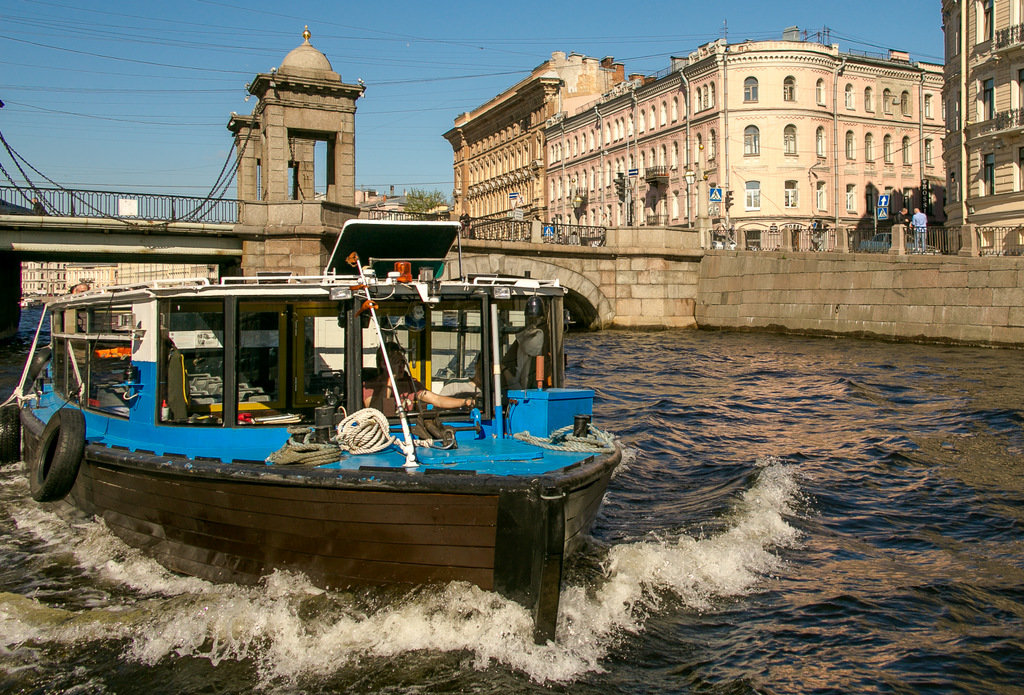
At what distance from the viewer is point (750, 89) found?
5656 centimetres

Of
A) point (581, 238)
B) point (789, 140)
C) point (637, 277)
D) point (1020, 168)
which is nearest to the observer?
point (1020, 168)

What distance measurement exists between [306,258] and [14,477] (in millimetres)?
17577

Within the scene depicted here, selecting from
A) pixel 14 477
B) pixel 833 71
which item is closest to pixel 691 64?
pixel 833 71

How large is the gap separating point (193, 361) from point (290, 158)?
23824 mm

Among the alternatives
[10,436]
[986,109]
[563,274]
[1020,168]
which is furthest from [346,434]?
[986,109]

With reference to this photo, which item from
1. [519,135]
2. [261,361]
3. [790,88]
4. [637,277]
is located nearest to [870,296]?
[637,277]

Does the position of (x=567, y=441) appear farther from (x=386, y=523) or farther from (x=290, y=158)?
(x=290, y=158)

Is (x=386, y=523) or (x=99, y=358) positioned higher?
(x=99, y=358)

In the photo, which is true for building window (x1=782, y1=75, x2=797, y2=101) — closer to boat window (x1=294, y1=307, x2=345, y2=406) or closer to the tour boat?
the tour boat

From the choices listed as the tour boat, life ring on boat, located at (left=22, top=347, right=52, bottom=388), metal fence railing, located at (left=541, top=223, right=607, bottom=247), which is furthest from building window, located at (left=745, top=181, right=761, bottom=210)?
the tour boat

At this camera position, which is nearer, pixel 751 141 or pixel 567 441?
pixel 567 441

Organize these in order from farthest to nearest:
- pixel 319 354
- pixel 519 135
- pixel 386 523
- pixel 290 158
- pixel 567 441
Result: pixel 519 135 → pixel 290 158 → pixel 319 354 → pixel 567 441 → pixel 386 523

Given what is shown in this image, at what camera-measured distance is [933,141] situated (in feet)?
207

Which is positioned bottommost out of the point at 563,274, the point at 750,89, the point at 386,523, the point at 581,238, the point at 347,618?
the point at 347,618
